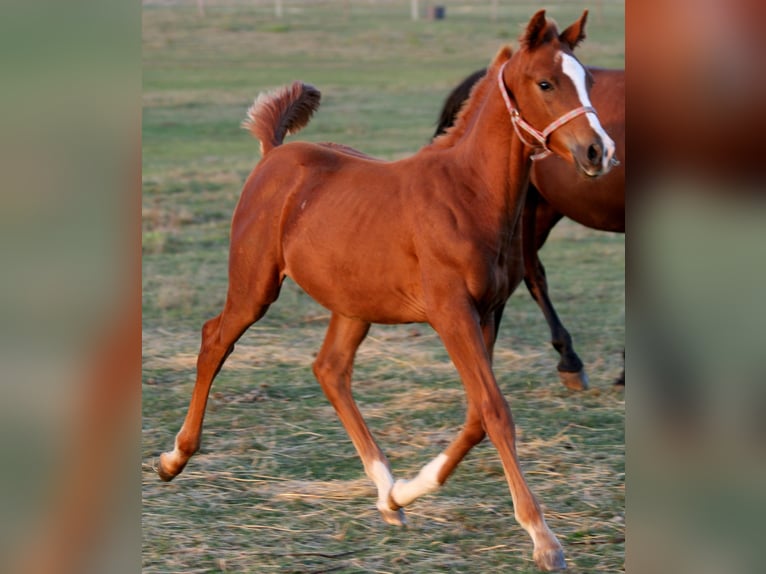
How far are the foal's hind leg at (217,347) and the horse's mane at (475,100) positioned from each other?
0.92 m

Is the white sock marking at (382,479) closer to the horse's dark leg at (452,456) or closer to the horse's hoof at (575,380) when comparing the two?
the horse's dark leg at (452,456)

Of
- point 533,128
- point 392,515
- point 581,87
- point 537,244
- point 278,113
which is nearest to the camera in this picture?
point 581,87

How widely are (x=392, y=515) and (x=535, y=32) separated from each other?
189 cm

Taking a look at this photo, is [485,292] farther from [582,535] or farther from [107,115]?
[107,115]

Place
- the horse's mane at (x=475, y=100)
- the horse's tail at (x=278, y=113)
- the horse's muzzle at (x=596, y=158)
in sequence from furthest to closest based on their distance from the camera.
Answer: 1. the horse's tail at (x=278, y=113)
2. the horse's mane at (x=475, y=100)
3. the horse's muzzle at (x=596, y=158)

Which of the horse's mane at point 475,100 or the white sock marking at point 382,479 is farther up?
the horse's mane at point 475,100

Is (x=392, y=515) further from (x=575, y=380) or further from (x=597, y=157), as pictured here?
(x=575, y=380)

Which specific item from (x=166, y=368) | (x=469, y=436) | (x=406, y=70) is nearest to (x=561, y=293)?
(x=166, y=368)

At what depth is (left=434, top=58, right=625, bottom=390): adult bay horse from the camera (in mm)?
6148

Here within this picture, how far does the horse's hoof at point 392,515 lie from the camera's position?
4332 millimetres

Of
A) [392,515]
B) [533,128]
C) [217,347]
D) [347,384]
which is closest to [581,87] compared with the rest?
[533,128]

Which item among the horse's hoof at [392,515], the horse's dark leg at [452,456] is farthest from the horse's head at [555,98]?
the horse's hoof at [392,515]

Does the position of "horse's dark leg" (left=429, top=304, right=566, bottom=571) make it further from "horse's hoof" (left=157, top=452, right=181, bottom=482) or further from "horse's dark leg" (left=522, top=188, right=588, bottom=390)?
"horse's dark leg" (left=522, top=188, right=588, bottom=390)

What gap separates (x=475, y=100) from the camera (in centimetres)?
439
